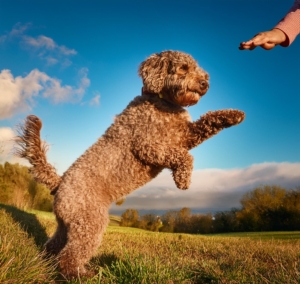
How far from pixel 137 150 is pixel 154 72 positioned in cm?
131

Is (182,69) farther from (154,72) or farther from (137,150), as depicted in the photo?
(137,150)

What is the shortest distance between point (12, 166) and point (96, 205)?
42.1 feet

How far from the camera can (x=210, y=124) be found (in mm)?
4656

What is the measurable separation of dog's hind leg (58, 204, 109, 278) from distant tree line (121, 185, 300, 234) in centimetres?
1076

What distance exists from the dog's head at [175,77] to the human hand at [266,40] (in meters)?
1.20

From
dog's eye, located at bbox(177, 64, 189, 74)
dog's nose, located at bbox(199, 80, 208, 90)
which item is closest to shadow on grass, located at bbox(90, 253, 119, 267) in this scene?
dog's nose, located at bbox(199, 80, 208, 90)

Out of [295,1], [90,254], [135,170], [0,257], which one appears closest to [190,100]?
[135,170]

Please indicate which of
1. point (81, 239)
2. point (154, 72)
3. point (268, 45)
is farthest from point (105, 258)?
point (268, 45)

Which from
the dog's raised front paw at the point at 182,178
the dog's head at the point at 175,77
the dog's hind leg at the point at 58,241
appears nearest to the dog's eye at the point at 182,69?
the dog's head at the point at 175,77

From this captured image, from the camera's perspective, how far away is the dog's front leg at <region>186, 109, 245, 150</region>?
455 cm

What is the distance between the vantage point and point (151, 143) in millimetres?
4719

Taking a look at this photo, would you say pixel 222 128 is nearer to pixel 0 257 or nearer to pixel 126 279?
pixel 126 279

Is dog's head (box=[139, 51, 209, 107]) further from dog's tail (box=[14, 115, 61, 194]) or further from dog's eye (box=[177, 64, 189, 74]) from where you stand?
dog's tail (box=[14, 115, 61, 194])

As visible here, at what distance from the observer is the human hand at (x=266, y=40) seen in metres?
3.52
